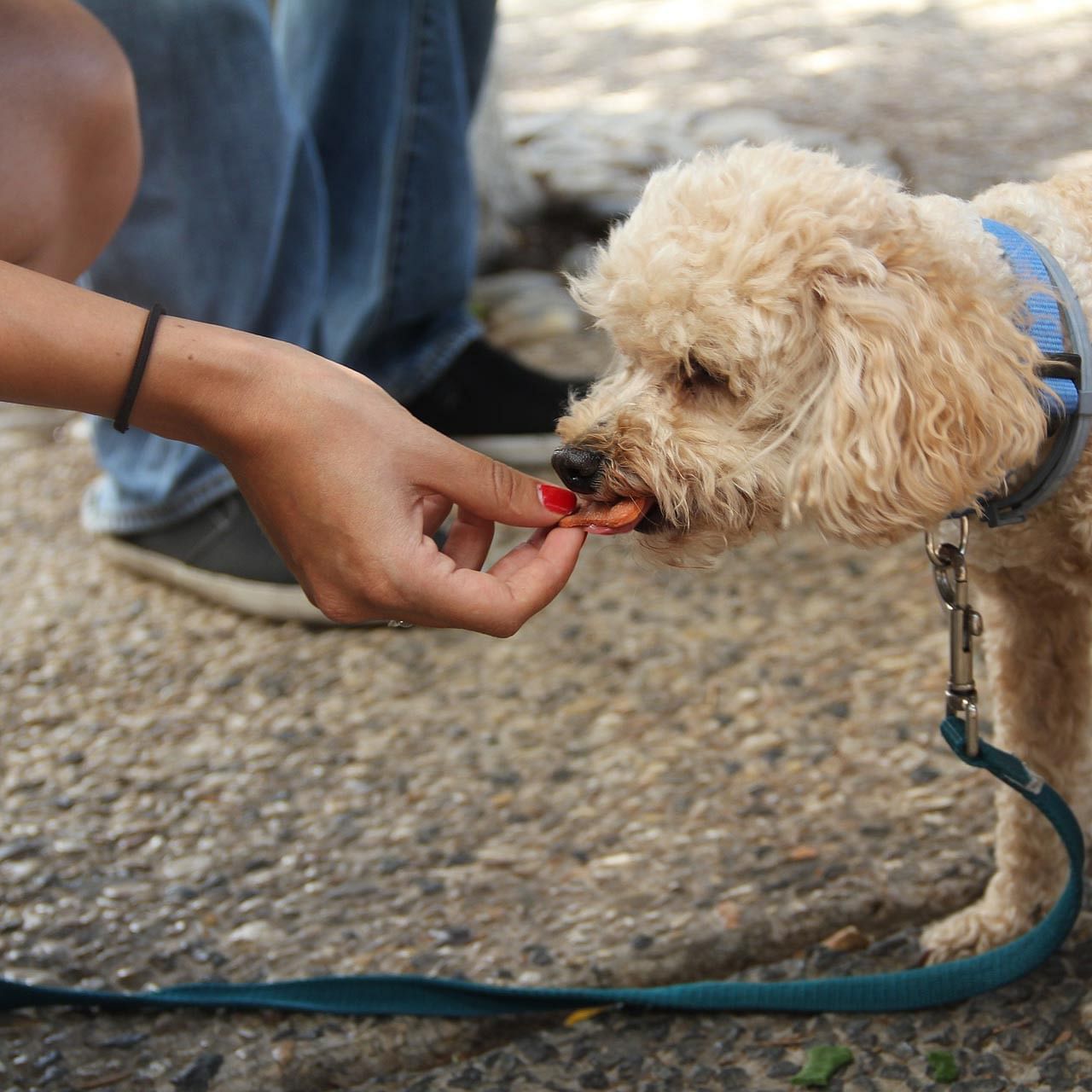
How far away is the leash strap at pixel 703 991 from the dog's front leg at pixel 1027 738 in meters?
0.17

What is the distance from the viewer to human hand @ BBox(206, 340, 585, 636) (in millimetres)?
1593

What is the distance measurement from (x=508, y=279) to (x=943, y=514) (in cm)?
382

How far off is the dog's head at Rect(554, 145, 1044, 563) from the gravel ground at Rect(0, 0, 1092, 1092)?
0.29 meters

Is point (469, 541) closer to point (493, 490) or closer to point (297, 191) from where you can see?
point (493, 490)

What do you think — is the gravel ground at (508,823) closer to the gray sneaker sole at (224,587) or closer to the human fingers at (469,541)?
the gray sneaker sole at (224,587)

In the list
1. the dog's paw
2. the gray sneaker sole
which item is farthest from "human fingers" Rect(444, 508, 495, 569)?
the gray sneaker sole

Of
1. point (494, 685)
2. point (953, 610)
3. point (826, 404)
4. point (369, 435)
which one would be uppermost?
point (826, 404)

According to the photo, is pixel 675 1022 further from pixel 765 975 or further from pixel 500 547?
pixel 500 547

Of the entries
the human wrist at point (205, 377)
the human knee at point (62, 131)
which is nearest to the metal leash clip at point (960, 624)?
the human wrist at point (205, 377)

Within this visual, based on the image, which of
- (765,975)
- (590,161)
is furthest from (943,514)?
(590,161)

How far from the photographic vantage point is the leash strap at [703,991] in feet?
5.88

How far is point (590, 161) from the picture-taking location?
6031 millimetres

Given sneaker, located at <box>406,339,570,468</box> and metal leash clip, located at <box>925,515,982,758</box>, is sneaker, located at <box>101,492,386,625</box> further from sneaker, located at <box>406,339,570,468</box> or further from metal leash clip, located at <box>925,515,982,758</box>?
metal leash clip, located at <box>925,515,982,758</box>

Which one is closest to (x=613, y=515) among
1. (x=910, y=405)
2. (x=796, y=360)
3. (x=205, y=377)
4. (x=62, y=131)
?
(x=796, y=360)
